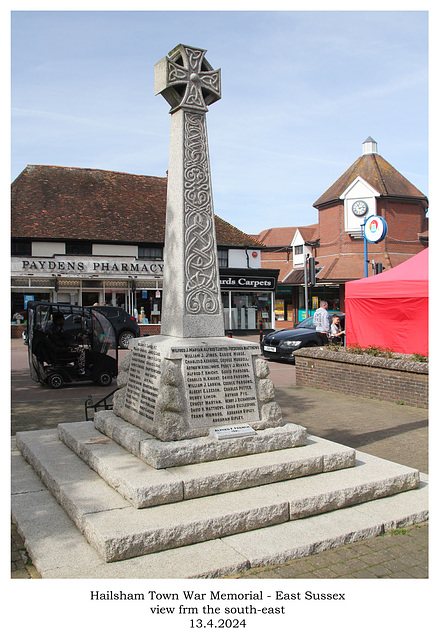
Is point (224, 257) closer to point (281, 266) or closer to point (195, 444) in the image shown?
point (281, 266)

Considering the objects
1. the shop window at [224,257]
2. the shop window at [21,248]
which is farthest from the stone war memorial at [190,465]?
the shop window at [224,257]

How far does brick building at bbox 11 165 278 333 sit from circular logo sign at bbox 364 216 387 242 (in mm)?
13167

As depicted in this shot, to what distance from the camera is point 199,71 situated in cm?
576

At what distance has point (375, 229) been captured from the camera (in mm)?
17922

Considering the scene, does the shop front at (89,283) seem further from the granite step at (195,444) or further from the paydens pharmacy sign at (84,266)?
the granite step at (195,444)

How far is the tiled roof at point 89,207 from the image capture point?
28203 mm

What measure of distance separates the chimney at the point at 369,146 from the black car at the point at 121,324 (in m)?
22.7

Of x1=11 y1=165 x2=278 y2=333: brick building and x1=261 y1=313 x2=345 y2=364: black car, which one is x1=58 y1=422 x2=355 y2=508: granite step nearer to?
x1=261 y1=313 x2=345 y2=364: black car

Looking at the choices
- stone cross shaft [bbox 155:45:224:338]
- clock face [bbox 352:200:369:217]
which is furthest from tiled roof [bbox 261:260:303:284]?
stone cross shaft [bbox 155:45:224:338]

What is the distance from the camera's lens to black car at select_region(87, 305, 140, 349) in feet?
66.7

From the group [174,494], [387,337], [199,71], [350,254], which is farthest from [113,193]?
[174,494]

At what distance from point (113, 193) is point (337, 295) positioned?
15.8 meters

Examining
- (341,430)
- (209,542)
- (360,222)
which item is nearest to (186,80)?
(209,542)

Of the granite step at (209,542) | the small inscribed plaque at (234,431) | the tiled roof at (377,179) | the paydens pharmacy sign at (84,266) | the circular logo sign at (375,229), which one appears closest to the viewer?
the granite step at (209,542)
